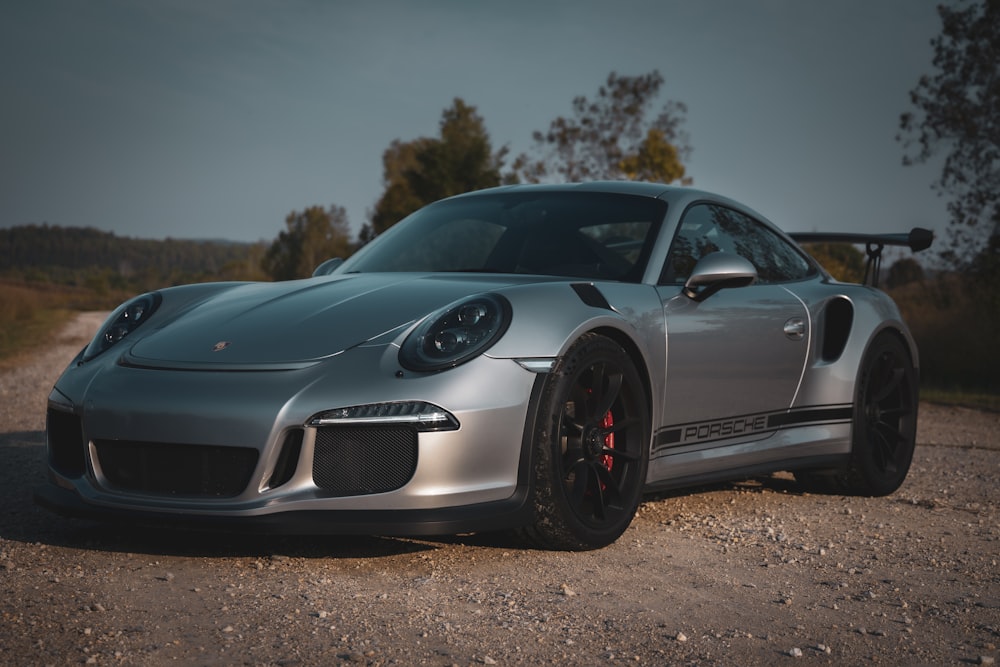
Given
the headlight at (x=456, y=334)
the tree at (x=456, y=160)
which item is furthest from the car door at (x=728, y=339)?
the tree at (x=456, y=160)

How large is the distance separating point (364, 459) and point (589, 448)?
905mm

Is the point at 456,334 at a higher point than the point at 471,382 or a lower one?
higher

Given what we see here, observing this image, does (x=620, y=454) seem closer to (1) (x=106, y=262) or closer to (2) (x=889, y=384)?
(2) (x=889, y=384)

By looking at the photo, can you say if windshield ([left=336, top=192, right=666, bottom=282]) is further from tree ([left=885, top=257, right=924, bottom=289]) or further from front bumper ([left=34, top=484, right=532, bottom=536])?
tree ([left=885, top=257, right=924, bottom=289])

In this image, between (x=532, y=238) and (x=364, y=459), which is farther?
(x=532, y=238)

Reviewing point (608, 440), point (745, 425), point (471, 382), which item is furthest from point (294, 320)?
point (745, 425)

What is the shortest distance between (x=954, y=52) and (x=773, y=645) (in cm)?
1921

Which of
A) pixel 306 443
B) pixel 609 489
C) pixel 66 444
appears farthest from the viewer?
pixel 609 489

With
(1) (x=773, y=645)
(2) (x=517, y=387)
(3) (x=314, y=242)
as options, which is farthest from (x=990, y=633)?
(3) (x=314, y=242)

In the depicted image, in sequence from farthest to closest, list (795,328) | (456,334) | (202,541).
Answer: (795,328) < (202,541) < (456,334)

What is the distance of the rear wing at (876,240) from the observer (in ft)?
21.1

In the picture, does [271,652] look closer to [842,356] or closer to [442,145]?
[842,356]

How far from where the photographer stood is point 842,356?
18.9 feet

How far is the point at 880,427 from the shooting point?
20.0 feet
